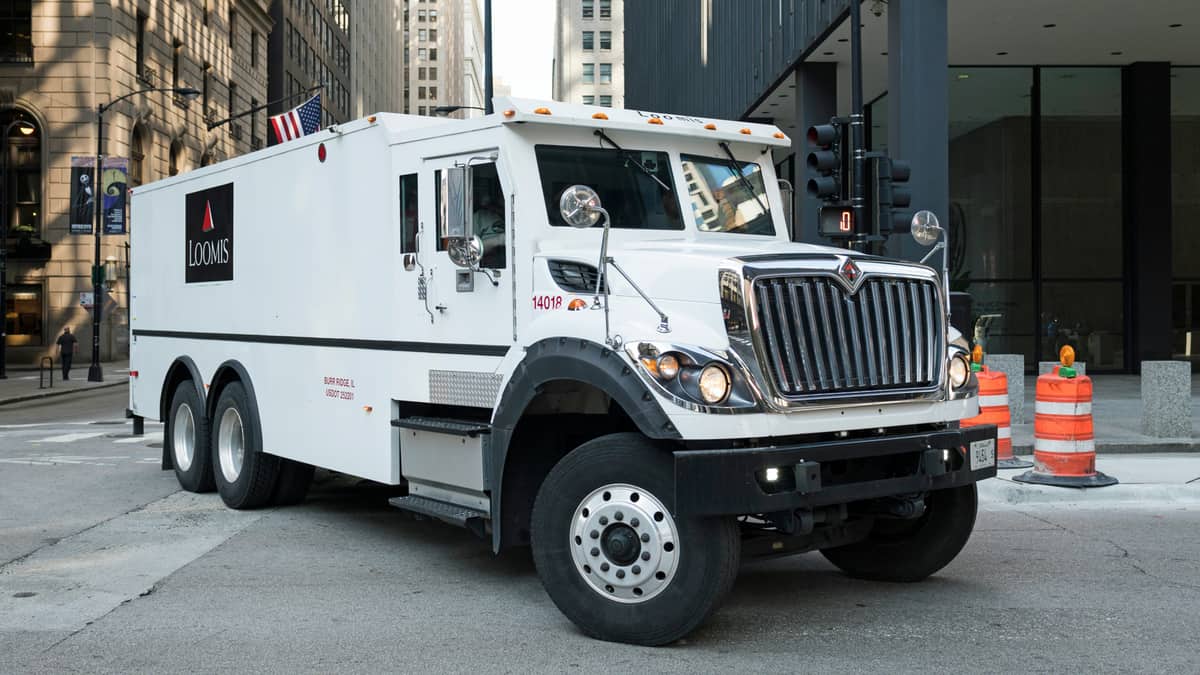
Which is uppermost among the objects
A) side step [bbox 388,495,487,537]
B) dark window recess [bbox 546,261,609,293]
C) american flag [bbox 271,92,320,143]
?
american flag [bbox 271,92,320,143]

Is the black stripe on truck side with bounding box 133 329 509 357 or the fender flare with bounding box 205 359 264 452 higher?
the black stripe on truck side with bounding box 133 329 509 357

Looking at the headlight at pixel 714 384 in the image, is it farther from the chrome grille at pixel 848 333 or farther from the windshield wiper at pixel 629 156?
the windshield wiper at pixel 629 156

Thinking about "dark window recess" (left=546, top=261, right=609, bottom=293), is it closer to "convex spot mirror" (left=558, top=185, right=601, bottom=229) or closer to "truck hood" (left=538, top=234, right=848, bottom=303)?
"truck hood" (left=538, top=234, right=848, bottom=303)

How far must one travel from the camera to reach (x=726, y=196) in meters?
7.68

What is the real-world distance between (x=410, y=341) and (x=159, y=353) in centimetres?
540

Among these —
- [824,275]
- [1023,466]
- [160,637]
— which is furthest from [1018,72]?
[160,637]

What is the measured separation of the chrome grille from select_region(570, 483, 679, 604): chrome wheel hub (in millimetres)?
914

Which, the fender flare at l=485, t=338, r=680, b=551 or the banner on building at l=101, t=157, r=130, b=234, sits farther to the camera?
the banner on building at l=101, t=157, r=130, b=234

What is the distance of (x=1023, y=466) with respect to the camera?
11883 millimetres

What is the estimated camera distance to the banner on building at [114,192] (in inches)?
1368

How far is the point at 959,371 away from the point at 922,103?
11.9 metres

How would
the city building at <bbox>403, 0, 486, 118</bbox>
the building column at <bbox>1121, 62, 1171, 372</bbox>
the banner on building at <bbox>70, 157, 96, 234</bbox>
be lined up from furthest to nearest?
1. the city building at <bbox>403, 0, 486, 118</bbox>
2. the banner on building at <bbox>70, 157, 96, 234</bbox>
3. the building column at <bbox>1121, 62, 1171, 372</bbox>

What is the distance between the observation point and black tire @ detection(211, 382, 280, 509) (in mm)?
9820

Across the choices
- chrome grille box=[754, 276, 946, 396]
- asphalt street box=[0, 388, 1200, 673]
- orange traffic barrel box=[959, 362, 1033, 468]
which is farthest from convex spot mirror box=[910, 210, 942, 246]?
orange traffic barrel box=[959, 362, 1033, 468]
